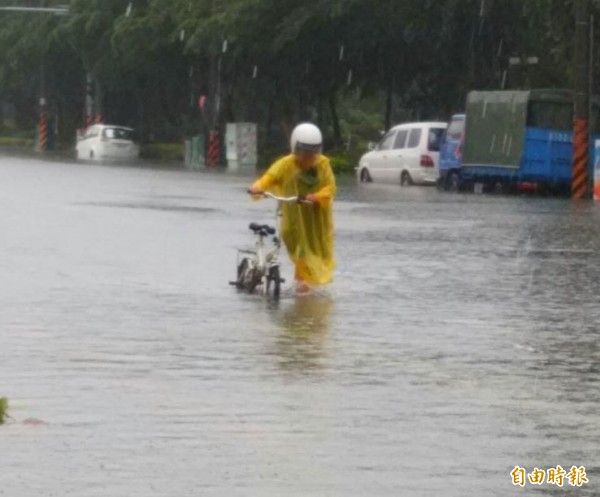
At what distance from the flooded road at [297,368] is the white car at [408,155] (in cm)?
2322

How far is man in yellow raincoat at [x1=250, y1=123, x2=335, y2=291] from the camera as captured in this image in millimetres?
17203

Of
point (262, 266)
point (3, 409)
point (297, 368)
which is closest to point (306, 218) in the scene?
point (262, 266)

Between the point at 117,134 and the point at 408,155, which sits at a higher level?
the point at 408,155

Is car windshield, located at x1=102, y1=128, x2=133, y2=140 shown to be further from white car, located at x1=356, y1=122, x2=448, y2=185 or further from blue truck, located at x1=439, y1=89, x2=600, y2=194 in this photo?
blue truck, located at x1=439, y1=89, x2=600, y2=194

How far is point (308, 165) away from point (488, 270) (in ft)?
11.3

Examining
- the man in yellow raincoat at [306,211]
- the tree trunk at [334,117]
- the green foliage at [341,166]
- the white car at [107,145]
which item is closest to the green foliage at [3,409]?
the man in yellow raincoat at [306,211]

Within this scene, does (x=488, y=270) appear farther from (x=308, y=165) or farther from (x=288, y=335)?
(x=288, y=335)

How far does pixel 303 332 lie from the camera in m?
13.9

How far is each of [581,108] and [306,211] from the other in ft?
81.5

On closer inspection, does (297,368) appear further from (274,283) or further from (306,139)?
(306,139)

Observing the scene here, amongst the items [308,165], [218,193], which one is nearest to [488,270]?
[308,165]

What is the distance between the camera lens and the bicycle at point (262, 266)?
16750mm

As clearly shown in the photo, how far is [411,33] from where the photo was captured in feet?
187

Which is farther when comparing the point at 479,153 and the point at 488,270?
the point at 479,153
